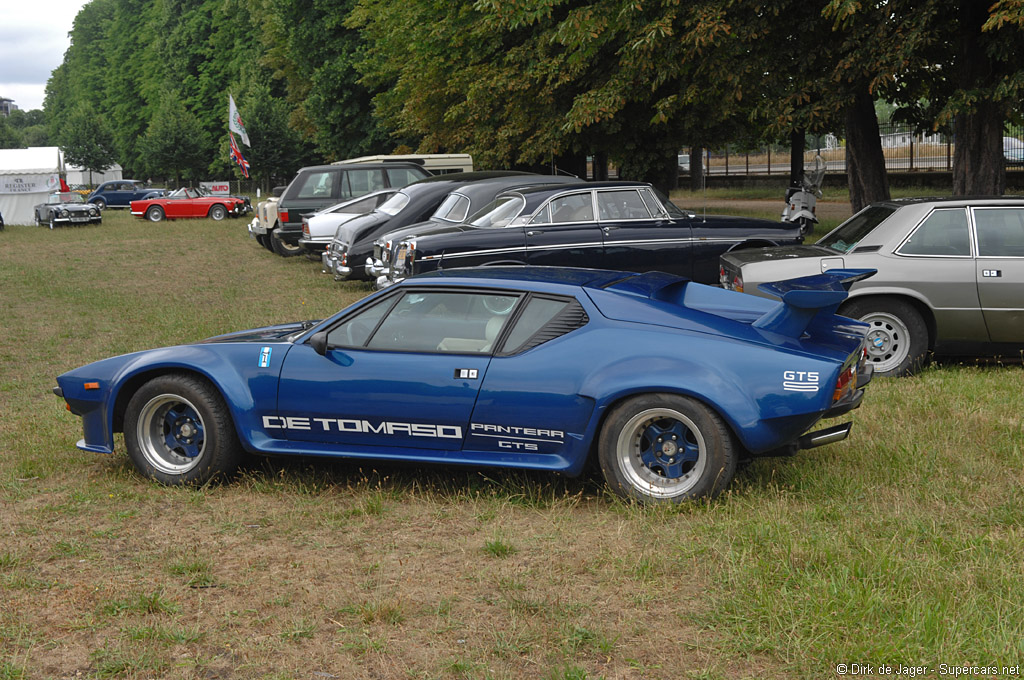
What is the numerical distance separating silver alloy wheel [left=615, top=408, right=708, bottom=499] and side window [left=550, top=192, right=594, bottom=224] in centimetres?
757

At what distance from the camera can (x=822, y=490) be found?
5633 mm

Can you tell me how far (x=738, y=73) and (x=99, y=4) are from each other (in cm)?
11315

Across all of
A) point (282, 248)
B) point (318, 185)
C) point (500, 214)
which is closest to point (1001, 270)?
point (500, 214)

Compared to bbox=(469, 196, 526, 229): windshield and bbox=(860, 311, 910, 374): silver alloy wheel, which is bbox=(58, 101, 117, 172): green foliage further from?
bbox=(860, 311, 910, 374): silver alloy wheel

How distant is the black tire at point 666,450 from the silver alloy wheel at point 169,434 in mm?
2454

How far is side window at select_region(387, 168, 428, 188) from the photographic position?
21533 mm

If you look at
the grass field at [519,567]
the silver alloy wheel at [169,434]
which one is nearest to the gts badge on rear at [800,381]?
the grass field at [519,567]

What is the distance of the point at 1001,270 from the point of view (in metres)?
8.35

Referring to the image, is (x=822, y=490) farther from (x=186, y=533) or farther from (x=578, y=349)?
(x=186, y=533)

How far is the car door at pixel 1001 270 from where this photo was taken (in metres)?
8.31

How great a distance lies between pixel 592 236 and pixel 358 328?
7024 mm

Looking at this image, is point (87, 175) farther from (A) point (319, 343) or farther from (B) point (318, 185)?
(A) point (319, 343)

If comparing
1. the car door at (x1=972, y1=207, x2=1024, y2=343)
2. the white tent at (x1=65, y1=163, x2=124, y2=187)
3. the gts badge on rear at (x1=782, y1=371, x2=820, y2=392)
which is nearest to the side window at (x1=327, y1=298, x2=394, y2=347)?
the gts badge on rear at (x1=782, y1=371, x2=820, y2=392)

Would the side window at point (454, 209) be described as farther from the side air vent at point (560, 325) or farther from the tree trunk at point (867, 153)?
the side air vent at point (560, 325)
